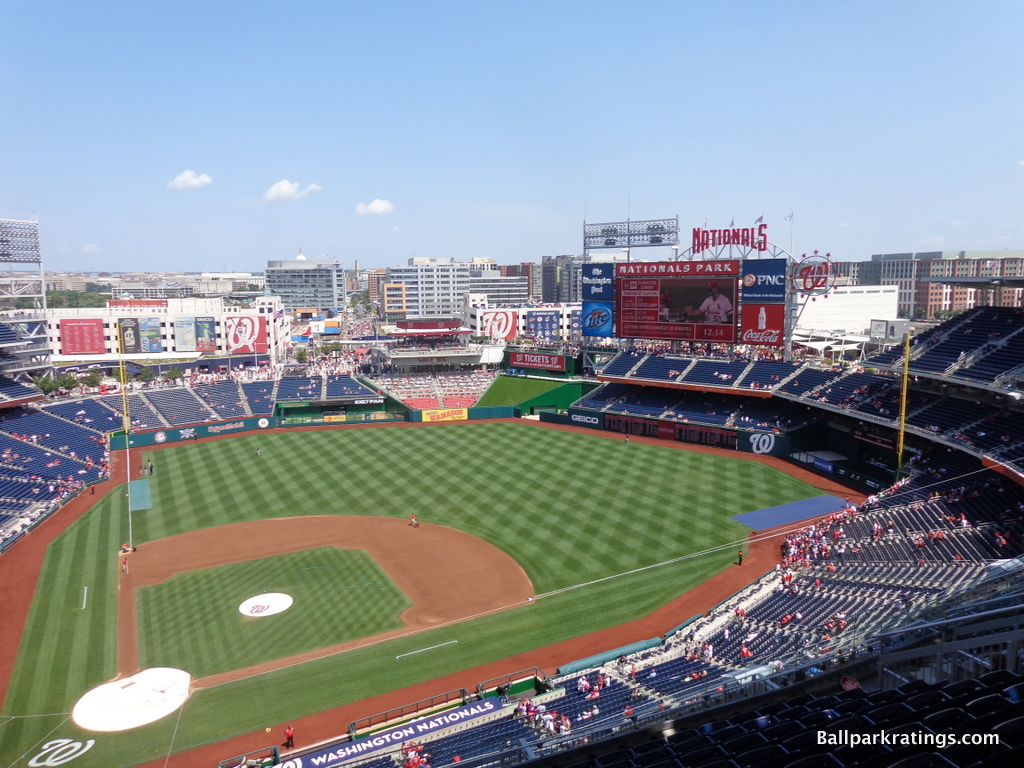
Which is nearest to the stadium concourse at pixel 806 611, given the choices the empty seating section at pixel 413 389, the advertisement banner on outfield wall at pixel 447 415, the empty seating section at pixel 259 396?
the empty seating section at pixel 259 396

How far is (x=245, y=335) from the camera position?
84.3 m

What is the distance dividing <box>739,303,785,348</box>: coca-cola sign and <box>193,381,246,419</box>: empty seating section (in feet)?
133

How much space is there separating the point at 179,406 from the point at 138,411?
300 centimetres

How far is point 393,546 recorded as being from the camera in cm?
3095

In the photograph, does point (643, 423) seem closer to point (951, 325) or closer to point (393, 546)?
point (951, 325)

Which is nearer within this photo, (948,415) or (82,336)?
(948,415)

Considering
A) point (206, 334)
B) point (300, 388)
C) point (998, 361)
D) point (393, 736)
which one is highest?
point (998, 361)

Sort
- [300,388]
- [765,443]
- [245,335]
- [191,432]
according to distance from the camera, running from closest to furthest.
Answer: [765,443], [191,432], [300,388], [245,335]

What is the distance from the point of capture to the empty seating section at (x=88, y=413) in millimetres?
48719

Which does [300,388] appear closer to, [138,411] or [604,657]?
[138,411]

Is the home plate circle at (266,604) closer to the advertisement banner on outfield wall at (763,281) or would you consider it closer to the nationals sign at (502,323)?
the advertisement banner on outfield wall at (763,281)

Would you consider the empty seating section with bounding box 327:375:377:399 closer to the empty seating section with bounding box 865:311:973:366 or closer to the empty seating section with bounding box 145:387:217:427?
the empty seating section with bounding box 145:387:217:427

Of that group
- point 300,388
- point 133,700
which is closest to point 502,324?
point 300,388

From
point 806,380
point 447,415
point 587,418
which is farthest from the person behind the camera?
point 447,415
